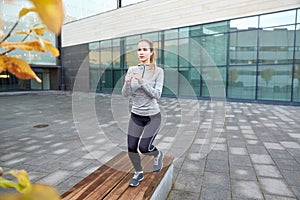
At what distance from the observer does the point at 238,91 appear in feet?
44.4

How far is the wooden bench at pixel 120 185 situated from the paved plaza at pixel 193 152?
44 cm

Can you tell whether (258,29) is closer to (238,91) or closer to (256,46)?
(256,46)

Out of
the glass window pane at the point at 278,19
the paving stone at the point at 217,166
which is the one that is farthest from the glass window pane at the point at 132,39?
the paving stone at the point at 217,166

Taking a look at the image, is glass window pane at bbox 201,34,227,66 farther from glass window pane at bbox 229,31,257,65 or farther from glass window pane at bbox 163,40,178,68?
glass window pane at bbox 163,40,178,68

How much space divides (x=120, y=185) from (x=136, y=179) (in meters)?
0.20

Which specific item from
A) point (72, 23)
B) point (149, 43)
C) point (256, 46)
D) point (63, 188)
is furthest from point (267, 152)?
point (72, 23)

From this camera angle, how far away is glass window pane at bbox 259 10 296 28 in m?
11.8

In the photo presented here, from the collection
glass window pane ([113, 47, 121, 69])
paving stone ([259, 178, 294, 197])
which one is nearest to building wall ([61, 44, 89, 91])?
glass window pane ([113, 47, 121, 69])

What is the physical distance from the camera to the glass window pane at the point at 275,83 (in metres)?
12.0

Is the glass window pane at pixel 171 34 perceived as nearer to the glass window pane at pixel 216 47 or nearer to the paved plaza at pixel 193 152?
the glass window pane at pixel 216 47

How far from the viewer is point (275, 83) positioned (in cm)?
1236

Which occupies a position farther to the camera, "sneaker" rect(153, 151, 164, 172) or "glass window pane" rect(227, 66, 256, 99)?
"glass window pane" rect(227, 66, 256, 99)

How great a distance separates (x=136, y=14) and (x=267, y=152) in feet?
50.2

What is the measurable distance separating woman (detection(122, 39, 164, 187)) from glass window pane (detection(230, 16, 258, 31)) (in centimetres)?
1228
